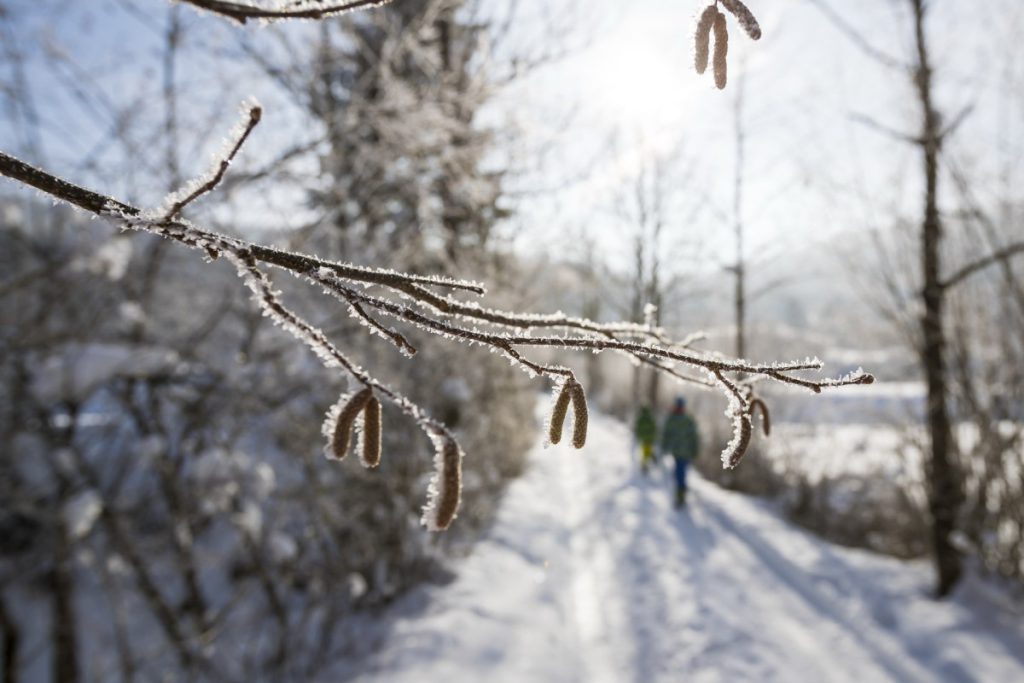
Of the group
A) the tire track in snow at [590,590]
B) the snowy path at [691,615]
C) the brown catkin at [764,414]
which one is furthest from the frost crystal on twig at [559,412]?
the tire track in snow at [590,590]

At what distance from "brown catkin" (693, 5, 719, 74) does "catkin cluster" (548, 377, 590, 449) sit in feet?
1.41

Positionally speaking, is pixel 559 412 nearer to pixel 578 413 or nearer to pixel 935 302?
pixel 578 413

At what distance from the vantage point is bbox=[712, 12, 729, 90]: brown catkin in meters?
0.77

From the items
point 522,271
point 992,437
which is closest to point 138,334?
point 522,271

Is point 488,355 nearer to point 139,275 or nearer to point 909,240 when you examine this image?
point 139,275

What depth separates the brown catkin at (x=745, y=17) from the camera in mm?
733

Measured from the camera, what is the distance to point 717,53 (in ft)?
2.55

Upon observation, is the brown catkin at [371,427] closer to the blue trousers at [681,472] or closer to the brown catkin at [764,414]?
the brown catkin at [764,414]

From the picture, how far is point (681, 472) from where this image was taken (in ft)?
26.7

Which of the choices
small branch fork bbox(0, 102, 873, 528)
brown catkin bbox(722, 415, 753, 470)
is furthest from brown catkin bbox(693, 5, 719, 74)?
brown catkin bbox(722, 415, 753, 470)

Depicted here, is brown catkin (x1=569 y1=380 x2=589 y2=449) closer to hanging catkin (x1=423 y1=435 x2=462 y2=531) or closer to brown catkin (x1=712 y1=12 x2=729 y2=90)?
hanging catkin (x1=423 y1=435 x2=462 y2=531)

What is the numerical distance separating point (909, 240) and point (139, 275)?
6.82 meters

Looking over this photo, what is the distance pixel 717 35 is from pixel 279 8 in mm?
520

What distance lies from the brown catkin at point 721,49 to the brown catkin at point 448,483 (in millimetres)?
559
